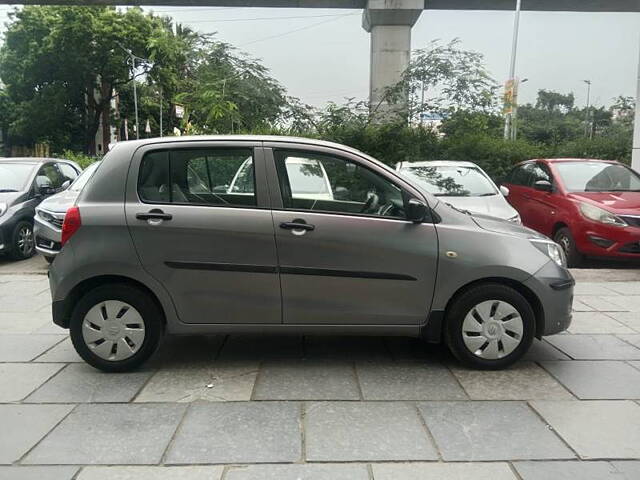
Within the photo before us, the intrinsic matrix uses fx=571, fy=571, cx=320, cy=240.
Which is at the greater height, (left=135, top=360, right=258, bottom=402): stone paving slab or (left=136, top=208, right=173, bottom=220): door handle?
(left=136, top=208, right=173, bottom=220): door handle

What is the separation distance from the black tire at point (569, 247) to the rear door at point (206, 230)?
5533 mm

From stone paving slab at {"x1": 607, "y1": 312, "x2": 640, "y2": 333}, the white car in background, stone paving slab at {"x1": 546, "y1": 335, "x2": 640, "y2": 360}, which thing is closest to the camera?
stone paving slab at {"x1": 546, "y1": 335, "x2": 640, "y2": 360}

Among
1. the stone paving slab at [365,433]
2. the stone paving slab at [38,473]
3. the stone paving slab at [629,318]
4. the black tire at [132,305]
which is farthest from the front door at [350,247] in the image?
the stone paving slab at [629,318]

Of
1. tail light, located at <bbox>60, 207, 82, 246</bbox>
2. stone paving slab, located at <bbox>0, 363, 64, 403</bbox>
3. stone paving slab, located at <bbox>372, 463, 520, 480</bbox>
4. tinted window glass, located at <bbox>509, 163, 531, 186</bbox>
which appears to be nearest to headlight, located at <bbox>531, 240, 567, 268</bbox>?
stone paving slab, located at <bbox>372, 463, 520, 480</bbox>

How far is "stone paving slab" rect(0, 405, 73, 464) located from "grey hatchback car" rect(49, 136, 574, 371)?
0.59 m

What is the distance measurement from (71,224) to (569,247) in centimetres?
678

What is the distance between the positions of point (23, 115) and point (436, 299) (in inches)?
1563

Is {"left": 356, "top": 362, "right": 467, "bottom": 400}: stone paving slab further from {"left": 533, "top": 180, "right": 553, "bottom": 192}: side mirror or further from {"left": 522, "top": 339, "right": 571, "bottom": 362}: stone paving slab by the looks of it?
{"left": 533, "top": 180, "right": 553, "bottom": 192}: side mirror

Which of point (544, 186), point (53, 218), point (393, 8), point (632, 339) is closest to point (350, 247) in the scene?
point (632, 339)

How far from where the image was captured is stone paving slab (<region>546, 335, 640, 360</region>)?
4680 millimetres

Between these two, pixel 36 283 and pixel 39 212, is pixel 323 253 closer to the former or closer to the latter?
pixel 36 283

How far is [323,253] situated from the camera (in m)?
4.11

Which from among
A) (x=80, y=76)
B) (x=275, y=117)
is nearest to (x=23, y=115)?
(x=80, y=76)

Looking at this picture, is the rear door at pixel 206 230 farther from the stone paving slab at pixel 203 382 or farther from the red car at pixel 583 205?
the red car at pixel 583 205
